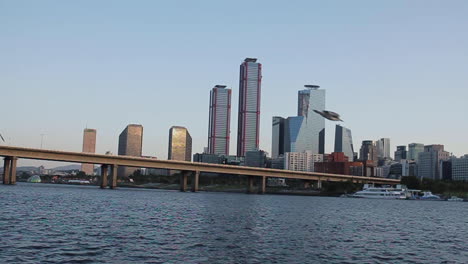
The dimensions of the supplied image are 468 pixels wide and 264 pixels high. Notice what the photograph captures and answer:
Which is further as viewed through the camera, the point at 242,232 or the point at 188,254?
the point at 242,232

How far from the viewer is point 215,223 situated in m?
64.0

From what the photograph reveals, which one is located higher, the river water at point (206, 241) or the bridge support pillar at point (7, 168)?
the bridge support pillar at point (7, 168)

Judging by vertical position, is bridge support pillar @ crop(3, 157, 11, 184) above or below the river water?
above

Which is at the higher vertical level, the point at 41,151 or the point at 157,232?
the point at 41,151

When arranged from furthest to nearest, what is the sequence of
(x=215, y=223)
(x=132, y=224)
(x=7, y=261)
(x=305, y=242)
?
(x=215, y=223)
(x=132, y=224)
(x=305, y=242)
(x=7, y=261)

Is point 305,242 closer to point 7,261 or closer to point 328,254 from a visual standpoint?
point 328,254

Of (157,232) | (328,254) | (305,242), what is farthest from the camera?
(157,232)

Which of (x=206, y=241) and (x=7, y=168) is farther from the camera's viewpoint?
(x=7, y=168)

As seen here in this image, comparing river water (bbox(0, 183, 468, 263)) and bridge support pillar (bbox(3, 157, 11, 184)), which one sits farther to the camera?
bridge support pillar (bbox(3, 157, 11, 184))

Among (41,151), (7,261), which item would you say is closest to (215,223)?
(7,261)

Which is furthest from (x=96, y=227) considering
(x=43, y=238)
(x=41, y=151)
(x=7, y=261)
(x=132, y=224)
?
(x=41, y=151)

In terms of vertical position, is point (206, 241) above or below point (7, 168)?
below

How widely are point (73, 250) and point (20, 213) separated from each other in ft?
105

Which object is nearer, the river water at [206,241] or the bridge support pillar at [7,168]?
the river water at [206,241]
